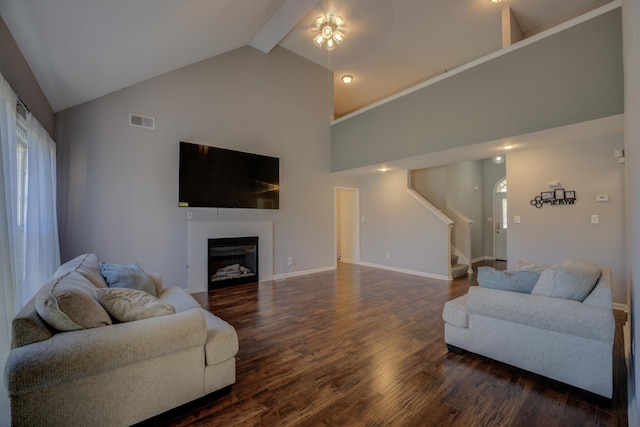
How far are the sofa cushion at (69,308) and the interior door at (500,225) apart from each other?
8.83 meters

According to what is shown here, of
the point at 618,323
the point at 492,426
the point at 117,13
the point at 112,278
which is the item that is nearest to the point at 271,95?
the point at 117,13

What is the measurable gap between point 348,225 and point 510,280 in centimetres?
539

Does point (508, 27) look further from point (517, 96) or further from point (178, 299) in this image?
point (178, 299)

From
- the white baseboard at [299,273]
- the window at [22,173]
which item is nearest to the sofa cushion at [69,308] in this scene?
the window at [22,173]

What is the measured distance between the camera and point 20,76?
2.40 meters

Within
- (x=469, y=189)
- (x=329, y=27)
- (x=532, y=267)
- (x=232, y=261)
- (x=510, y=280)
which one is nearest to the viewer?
(x=510, y=280)

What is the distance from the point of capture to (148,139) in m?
4.26

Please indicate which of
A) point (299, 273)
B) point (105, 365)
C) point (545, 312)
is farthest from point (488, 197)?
point (105, 365)

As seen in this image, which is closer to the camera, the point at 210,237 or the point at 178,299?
the point at 178,299

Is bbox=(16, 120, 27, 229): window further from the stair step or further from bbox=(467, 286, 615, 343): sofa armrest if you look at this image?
the stair step

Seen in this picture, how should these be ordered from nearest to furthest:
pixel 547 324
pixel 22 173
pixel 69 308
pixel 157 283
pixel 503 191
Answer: pixel 69 308 → pixel 547 324 → pixel 22 173 → pixel 157 283 → pixel 503 191

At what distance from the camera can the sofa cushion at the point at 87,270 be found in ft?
7.24

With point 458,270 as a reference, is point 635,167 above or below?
above

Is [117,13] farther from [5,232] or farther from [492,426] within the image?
[492,426]
